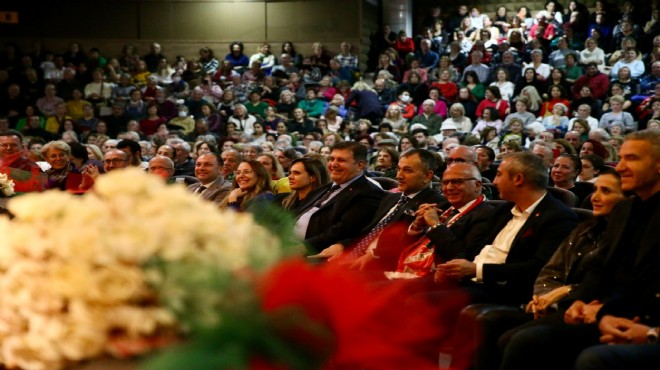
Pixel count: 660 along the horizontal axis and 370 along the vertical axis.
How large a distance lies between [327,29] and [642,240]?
48.5 feet

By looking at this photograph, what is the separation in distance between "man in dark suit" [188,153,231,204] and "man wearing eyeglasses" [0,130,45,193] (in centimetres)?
114

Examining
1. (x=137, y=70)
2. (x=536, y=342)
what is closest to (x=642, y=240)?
(x=536, y=342)

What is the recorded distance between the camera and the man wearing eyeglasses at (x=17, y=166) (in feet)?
→ 21.8

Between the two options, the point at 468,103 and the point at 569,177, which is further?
the point at 468,103

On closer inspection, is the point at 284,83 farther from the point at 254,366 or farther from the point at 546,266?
the point at 254,366

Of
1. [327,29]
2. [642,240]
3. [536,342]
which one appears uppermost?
[327,29]

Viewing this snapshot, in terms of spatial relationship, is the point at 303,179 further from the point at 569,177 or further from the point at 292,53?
the point at 292,53

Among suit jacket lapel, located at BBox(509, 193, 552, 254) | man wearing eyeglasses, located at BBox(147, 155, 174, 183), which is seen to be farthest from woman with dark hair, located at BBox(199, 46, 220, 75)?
suit jacket lapel, located at BBox(509, 193, 552, 254)

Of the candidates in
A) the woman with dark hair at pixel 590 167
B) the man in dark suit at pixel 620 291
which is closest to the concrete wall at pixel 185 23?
the woman with dark hair at pixel 590 167

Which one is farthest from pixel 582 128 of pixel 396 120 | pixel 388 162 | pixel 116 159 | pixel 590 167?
pixel 116 159

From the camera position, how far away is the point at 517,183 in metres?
4.23

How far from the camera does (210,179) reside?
275 inches

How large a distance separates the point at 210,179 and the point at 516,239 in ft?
11.0

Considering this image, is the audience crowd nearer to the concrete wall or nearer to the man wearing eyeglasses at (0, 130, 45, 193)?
the man wearing eyeglasses at (0, 130, 45, 193)
